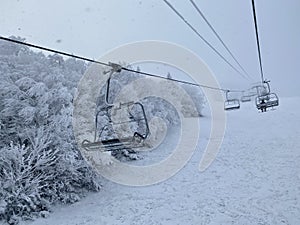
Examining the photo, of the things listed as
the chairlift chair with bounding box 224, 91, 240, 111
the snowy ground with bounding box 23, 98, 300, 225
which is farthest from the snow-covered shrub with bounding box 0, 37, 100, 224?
the chairlift chair with bounding box 224, 91, 240, 111

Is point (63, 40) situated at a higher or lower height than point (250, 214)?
higher

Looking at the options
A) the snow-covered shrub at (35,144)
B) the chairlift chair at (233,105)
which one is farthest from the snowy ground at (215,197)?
the chairlift chair at (233,105)

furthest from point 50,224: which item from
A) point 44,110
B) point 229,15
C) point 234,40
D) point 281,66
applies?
point 281,66

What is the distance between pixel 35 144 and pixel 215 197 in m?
5.86

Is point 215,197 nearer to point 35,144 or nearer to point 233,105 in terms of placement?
point 233,105

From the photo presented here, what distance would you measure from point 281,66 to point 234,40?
1035 inches

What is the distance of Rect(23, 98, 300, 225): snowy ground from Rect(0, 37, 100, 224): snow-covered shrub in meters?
0.61

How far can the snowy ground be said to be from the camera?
830 cm

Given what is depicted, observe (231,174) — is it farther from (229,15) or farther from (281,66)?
(281,66)

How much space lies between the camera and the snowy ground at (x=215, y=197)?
327 inches

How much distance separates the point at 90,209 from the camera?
29.4 feet

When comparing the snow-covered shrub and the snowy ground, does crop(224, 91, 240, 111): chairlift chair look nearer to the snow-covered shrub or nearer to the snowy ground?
the snowy ground

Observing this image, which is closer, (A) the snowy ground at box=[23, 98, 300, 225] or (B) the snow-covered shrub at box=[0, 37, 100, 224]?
(B) the snow-covered shrub at box=[0, 37, 100, 224]

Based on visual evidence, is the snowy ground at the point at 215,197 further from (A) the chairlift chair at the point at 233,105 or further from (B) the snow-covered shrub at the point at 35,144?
(A) the chairlift chair at the point at 233,105
